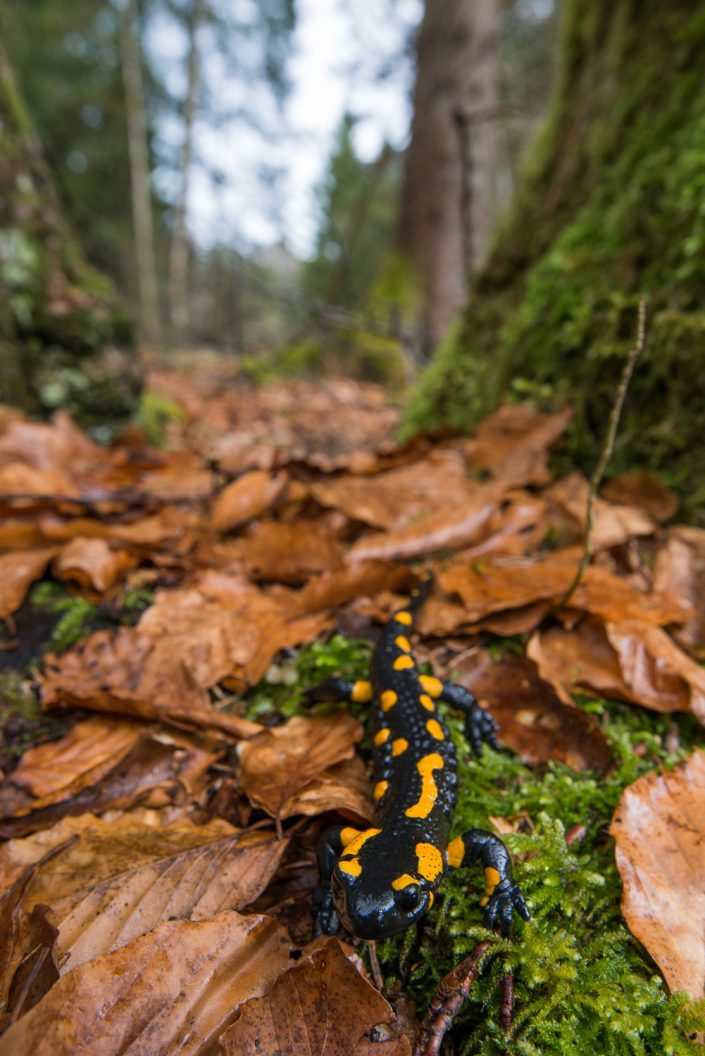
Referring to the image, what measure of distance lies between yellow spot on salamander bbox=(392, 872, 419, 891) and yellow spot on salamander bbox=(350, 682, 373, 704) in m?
0.53

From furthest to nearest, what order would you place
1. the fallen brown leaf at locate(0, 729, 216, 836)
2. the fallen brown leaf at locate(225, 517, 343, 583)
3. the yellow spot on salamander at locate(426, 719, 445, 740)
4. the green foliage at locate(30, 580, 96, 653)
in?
the fallen brown leaf at locate(225, 517, 343, 583), the green foliage at locate(30, 580, 96, 653), the yellow spot on salamander at locate(426, 719, 445, 740), the fallen brown leaf at locate(0, 729, 216, 836)

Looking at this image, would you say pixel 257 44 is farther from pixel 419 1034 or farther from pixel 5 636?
pixel 419 1034

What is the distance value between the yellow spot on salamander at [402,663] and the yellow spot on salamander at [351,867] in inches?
23.0

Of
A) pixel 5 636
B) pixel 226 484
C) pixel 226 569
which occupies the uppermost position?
pixel 226 484

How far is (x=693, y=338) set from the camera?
6.93 feet

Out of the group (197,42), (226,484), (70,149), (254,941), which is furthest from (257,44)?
(254,941)

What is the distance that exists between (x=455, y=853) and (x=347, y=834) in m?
0.27

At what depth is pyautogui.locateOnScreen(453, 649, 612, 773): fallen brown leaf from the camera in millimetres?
1461

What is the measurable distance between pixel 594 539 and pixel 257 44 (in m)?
16.7

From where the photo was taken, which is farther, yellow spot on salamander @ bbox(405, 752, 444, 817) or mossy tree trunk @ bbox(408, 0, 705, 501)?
mossy tree trunk @ bbox(408, 0, 705, 501)

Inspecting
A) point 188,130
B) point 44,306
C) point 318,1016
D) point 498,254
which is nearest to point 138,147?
point 188,130

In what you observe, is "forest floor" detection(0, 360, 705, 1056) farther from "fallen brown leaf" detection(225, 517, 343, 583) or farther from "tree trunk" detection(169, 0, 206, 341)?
"tree trunk" detection(169, 0, 206, 341)

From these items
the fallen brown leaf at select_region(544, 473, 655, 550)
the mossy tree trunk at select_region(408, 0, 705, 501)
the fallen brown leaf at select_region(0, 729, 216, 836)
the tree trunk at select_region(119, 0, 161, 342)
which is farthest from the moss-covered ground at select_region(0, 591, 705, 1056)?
the tree trunk at select_region(119, 0, 161, 342)

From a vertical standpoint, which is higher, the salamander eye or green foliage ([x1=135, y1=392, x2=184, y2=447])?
green foliage ([x1=135, y1=392, x2=184, y2=447])
